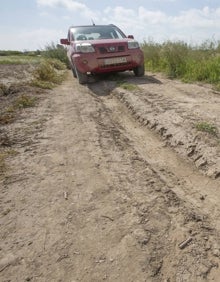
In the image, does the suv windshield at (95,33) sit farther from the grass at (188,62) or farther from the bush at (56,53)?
the bush at (56,53)

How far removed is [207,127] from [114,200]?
1.74m

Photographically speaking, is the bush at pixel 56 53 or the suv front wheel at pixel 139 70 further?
the bush at pixel 56 53

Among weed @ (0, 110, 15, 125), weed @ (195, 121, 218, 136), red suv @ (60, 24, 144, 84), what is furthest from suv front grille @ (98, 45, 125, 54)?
weed @ (195, 121, 218, 136)

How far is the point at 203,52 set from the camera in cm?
864

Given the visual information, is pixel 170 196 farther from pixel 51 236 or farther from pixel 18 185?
pixel 18 185

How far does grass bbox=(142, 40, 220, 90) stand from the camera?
A: 6.87 metres

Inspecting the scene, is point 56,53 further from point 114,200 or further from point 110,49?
point 114,200

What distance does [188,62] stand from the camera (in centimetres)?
789

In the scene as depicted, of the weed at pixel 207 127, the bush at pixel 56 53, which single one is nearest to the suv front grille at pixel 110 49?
the weed at pixel 207 127

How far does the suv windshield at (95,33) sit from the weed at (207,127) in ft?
16.7

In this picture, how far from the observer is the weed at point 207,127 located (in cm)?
343

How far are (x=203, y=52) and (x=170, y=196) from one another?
731cm

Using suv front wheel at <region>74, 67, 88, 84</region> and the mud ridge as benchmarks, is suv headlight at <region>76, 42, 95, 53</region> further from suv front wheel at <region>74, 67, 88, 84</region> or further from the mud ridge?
the mud ridge

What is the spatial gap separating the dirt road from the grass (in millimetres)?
2611
